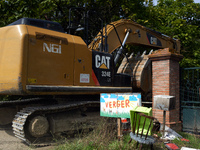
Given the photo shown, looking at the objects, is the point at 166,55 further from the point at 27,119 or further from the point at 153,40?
the point at 27,119

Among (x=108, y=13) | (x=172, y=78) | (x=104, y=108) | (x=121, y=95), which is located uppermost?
(x=108, y=13)

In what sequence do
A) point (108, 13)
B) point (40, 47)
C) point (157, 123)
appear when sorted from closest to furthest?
point (40, 47), point (157, 123), point (108, 13)

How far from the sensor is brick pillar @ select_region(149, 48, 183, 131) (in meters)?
6.82

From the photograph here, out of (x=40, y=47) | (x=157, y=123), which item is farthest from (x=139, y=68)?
(x=40, y=47)

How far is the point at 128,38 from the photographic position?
9156 mm

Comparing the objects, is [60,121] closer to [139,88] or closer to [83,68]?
[83,68]

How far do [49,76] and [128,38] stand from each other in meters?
4.58

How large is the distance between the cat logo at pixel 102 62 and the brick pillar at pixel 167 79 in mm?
1491

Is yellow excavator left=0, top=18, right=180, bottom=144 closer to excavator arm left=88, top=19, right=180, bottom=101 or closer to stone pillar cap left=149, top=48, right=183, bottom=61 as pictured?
excavator arm left=88, top=19, right=180, bottom=101

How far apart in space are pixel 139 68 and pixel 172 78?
6.67 ft

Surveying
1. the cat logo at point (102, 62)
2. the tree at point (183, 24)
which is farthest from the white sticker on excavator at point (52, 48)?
the tree at point (183, 24)

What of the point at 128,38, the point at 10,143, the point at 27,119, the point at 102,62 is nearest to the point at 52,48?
the point at 102,62

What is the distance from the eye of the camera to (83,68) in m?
6.41

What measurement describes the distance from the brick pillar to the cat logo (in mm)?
1491
